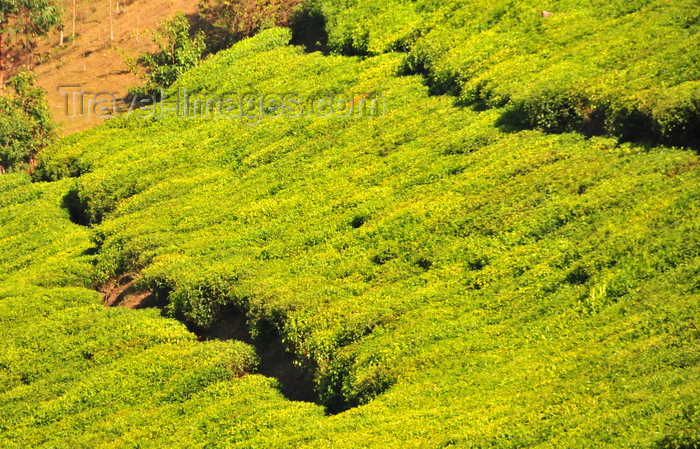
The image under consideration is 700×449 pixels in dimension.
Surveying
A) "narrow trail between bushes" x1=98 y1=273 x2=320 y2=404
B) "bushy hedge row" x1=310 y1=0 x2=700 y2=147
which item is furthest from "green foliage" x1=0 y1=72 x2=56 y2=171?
"bushy hedge row" x1=310 y1=0 x2=700 y2=147

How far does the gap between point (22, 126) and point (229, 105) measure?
421 inches

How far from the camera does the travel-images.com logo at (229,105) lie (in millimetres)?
32875

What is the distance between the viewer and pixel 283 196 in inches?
1126

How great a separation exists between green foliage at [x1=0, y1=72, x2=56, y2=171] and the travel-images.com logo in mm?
2885

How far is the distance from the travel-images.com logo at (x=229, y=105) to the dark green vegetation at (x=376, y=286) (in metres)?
0.86

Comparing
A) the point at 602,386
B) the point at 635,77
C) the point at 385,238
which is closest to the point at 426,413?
the point at 602,386

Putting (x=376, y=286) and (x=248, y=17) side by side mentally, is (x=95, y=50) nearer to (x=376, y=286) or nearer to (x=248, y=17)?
(x=248, y=17)

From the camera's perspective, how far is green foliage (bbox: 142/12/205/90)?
133ft

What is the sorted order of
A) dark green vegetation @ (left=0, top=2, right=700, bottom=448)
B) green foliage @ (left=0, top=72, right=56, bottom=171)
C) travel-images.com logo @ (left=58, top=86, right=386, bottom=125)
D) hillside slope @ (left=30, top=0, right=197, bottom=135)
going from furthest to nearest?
hillside slope @ (left=30, top=0, right=197, bottom=135) < green foliage @ (left=0, top=72, right=56, bottom=171) < travel-images.com logo @ (left=58, top=86, right=386, bottom=125) < dark green vegetation @ (left=0, top=2, right=700, bottom=448)

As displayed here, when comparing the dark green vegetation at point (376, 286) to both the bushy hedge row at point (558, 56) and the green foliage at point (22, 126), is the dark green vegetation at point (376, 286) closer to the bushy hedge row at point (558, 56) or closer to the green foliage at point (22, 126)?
the bushy hedge row at point (558, 56)

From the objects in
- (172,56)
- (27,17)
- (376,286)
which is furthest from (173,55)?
(376,286)

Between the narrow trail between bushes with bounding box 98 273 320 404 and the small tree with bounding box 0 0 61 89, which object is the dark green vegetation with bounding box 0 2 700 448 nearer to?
the narrow trail between bushes with bounding box 98 273 320 404

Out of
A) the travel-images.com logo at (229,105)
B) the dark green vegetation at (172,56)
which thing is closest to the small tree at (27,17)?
the travel-images.com logo at (229,105)

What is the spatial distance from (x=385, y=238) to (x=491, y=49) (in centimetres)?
1116
